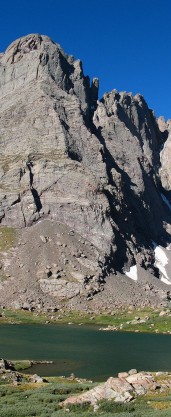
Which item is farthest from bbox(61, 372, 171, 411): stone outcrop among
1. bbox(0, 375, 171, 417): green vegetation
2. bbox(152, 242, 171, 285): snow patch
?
bbox(152, 242, 171, 285): snow patch

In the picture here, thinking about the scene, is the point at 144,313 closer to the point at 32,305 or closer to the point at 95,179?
the point at 32,305

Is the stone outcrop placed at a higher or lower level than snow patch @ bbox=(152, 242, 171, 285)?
lower

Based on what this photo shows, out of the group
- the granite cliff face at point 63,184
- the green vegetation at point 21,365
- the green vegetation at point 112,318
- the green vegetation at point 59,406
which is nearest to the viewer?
the green vegetation at point 59,406

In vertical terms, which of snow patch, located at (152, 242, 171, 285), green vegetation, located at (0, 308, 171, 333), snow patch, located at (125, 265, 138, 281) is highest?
snow patch, located at (152, 242, 171, 285)

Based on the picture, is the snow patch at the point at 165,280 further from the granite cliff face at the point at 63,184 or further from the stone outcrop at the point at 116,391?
the stone outcrop at the point at 116,391

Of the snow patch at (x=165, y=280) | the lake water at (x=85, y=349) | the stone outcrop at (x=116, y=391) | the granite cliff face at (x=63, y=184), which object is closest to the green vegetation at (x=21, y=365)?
the lake water at (x=85, y=349)

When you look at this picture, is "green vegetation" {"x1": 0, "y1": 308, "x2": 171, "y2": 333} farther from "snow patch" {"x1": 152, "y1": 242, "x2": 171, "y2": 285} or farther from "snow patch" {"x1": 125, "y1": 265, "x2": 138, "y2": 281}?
"snow patch" {"x1": 152, "y1": 242, "x2": 171, "y2": 285}

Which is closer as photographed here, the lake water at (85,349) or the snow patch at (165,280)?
the lake water at (85,349)

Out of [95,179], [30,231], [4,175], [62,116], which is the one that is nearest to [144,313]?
[30,231]
